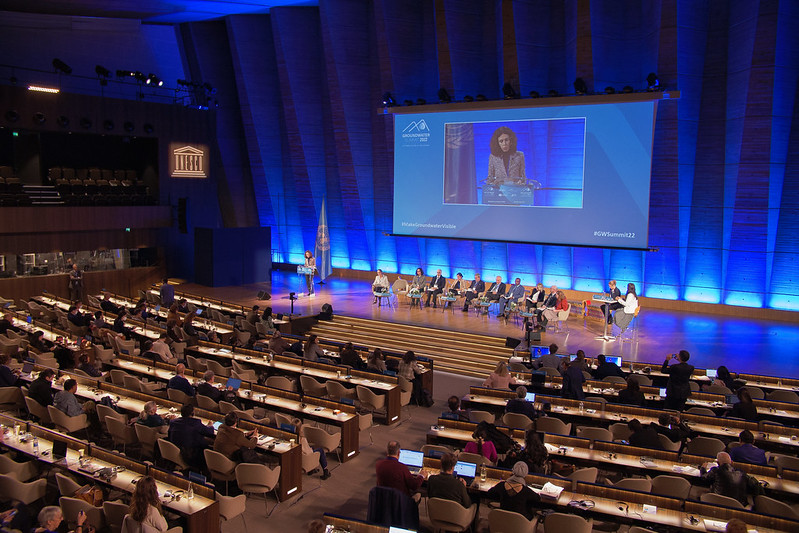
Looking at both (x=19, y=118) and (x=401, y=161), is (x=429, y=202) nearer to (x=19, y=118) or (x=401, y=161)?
(x=401, y=161)

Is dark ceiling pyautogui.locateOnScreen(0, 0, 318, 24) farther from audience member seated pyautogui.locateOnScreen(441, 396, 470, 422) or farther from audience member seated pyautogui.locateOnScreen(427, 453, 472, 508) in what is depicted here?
audience member seated pyautogui.locateOnScreen(427, 453, 472, 508)

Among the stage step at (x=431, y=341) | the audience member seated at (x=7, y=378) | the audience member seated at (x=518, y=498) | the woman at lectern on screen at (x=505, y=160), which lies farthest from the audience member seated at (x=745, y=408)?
the audience member seated at (x=7, y=378)

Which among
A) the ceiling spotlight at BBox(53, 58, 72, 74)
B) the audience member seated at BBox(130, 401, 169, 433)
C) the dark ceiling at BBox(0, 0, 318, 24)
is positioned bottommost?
the audience member seated at BBox(130, 401, 169, 433)

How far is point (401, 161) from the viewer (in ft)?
61.4

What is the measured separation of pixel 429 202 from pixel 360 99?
469 centimetres

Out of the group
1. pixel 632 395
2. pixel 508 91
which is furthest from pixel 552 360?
pixel 508 91

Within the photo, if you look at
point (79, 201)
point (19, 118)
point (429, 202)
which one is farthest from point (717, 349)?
point (19, 118)

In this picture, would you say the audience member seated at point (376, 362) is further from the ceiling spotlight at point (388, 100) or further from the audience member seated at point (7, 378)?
the ceiling spotlight at point (388, 100)

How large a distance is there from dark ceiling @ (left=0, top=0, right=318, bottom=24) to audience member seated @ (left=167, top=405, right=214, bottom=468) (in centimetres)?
1572

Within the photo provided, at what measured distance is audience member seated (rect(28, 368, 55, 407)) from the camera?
28.4 ft

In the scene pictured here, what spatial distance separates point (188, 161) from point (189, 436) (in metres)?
16.7

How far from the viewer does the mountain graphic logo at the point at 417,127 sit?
59.7ft

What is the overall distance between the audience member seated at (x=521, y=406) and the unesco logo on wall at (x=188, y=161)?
17004 millimetres

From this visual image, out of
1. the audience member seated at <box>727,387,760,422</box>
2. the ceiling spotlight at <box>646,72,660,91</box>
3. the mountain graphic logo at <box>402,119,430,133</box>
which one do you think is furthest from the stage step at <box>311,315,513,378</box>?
the ceiling spotlight at <box>646,72,660,91</box>
